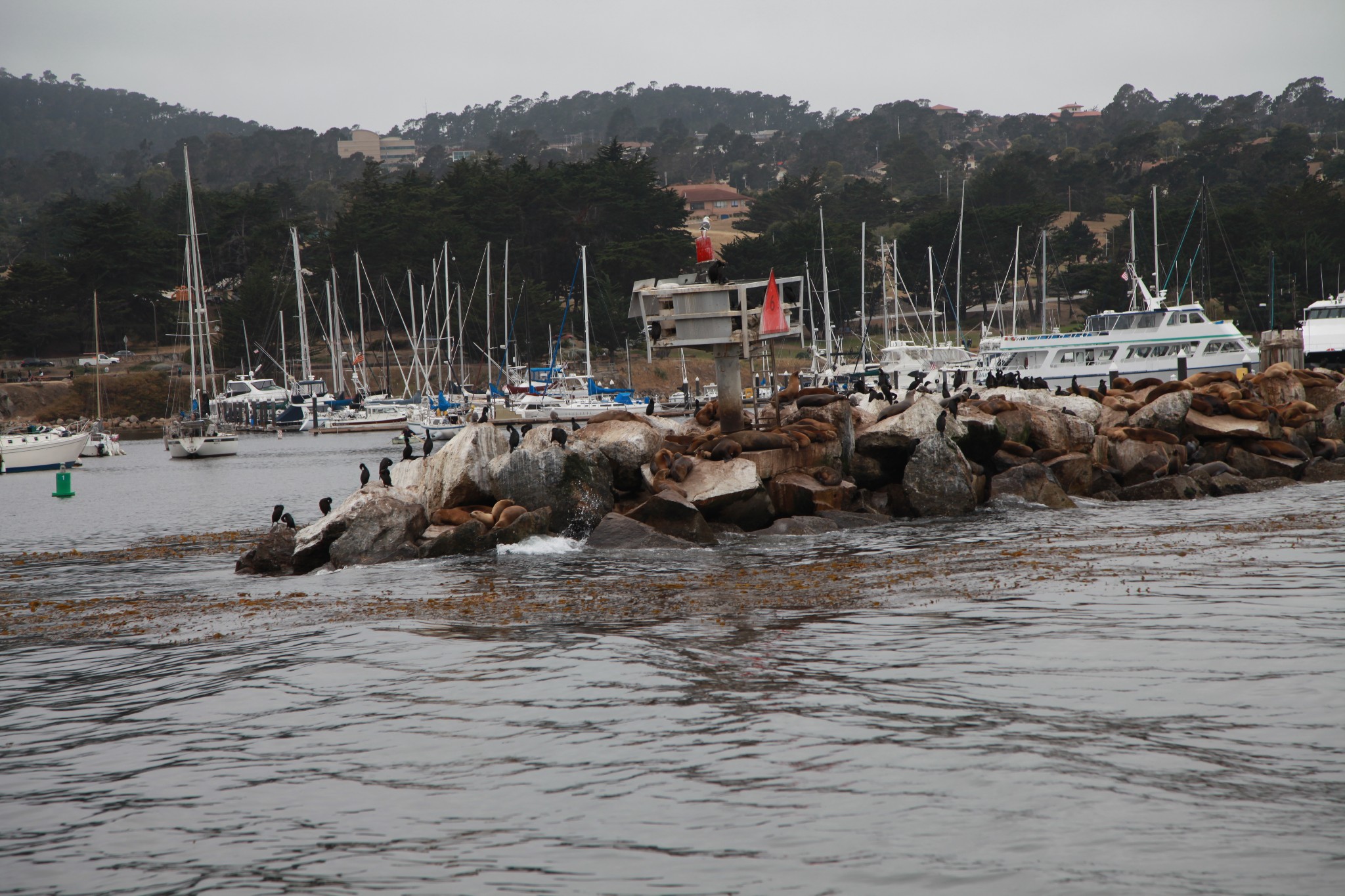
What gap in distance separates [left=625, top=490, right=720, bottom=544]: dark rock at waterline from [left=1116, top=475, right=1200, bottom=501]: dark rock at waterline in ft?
31.8

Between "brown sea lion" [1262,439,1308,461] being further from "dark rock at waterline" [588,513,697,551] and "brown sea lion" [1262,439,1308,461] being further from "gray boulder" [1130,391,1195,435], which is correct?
"dark rock at waterline" [588,513,697,551]

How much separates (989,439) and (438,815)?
18.3m

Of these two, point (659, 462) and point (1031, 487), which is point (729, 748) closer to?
point (659, 462)

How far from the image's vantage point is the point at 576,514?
1997 centimetres

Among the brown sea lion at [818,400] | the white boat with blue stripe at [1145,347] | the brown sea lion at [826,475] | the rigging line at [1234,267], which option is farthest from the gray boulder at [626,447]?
the rigging line at [1234,267]

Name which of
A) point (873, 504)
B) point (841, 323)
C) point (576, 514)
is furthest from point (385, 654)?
point (841, 323)

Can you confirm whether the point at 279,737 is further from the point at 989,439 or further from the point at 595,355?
the point at 595,355

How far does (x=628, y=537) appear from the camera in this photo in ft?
62.9

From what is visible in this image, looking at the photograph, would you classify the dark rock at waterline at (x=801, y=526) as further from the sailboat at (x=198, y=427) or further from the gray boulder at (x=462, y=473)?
the sailboat at (x=198, y=427)

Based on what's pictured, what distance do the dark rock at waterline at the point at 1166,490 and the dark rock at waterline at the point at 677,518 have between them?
968 cm

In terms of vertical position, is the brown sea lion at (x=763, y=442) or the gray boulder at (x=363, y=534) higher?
the brown sea lion at (x=763, y=442)

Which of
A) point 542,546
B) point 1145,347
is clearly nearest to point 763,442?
point 542,546

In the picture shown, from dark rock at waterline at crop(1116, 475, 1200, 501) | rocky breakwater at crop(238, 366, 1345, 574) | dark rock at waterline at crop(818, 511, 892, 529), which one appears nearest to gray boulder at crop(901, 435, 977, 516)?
rocky breakwater at crop(238, 366, 1345, 574)

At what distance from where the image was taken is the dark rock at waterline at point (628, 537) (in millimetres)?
19031
